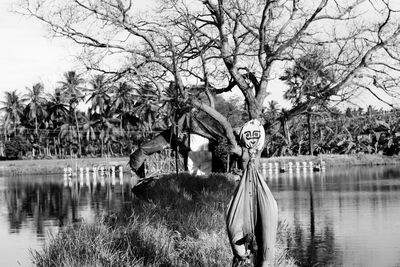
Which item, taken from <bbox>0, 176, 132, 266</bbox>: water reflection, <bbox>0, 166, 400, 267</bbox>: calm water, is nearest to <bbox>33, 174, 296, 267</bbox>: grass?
<bbox>0, 176, 132, 266</bbox>: water reflection

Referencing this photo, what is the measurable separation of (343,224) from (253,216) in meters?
15.4

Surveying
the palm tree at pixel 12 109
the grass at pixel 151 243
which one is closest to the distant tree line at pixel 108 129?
the palm tree at pixel 12 109

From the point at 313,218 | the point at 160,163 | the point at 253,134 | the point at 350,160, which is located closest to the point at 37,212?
the point at 160,163

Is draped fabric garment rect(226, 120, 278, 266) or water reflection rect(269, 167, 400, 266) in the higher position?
draped fabric garment rect(226, 120, 278, 266)

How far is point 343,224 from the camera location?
21.6 meters

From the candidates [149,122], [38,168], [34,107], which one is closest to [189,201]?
[38,168]

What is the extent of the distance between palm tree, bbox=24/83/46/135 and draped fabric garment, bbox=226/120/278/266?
282 ft

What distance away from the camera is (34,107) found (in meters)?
92.1

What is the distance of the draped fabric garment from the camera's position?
272 inches

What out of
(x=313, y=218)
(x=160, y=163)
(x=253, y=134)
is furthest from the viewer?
(x=160, y=163)

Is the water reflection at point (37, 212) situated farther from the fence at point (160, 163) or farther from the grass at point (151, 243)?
the fence at point (160, 163)

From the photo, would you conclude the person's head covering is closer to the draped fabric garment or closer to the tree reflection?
the draped fabric garment

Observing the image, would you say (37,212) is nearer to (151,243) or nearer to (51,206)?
(51,206)

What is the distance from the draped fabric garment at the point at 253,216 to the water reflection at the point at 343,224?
305 inches
